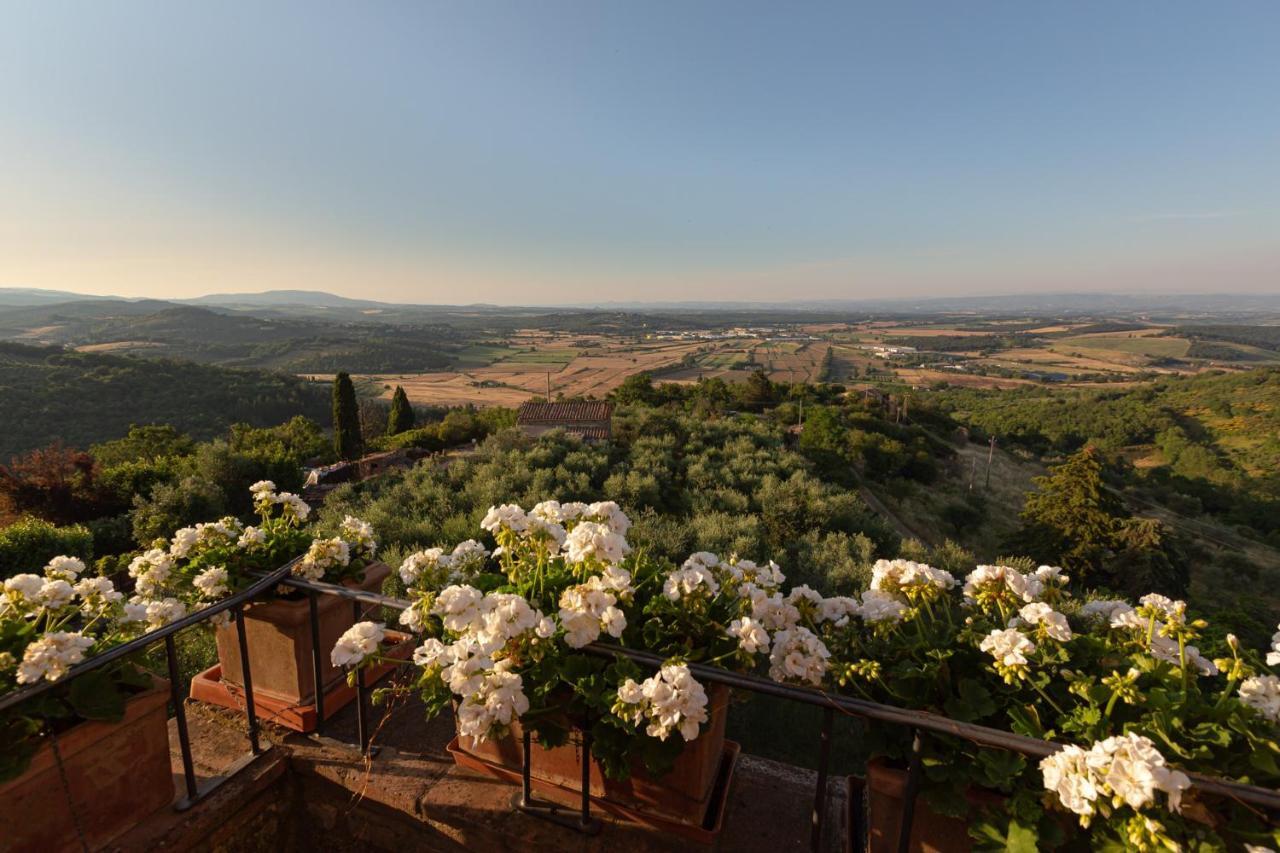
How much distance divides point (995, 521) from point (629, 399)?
24.4 metres

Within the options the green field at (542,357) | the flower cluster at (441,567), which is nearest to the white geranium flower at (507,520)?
the flower cluster at (441,567)

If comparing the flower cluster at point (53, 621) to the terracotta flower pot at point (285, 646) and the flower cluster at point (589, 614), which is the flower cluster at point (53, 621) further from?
the flower cluster at point (589, 614)

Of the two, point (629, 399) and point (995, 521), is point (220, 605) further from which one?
point (629, 399)

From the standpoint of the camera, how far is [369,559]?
9.86 feet

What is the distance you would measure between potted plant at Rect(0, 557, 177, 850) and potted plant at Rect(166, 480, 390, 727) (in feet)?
1.28

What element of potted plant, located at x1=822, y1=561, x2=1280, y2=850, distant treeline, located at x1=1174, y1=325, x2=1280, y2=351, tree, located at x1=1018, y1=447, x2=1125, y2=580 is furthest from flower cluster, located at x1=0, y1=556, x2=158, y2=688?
distant treeline, located at x1=1174, y1=325, x2=1280, y2=351

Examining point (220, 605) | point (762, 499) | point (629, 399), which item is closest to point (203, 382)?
point (629, 399)

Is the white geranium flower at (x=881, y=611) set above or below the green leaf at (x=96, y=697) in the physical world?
above

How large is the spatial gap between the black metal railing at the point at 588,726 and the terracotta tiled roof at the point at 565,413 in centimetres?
2592

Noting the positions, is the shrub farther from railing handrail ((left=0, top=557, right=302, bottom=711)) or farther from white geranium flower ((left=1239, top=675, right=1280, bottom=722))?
white geranium flower ((left=1239, top=675, right=1280, bottom=722))

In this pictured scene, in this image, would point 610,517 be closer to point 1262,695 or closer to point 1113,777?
point 1113,777

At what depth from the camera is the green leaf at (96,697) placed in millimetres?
1848

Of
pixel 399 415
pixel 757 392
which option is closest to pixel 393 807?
pixel 399 415

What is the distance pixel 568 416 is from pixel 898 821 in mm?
28335
